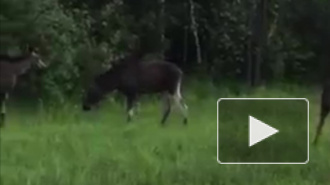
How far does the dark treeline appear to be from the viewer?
3.08m

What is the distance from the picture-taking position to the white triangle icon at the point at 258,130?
10.4 feet

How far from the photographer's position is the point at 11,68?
10.1 ft

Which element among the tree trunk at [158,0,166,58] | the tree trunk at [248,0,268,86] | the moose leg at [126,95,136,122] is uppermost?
the tree trunk at [158,0,166,58]

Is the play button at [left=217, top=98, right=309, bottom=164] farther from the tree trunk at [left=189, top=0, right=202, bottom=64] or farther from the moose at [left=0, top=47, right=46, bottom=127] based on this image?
the moose at [left=0, top=47, right=46, bottom=127]

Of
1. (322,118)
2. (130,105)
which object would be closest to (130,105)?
(130,105)

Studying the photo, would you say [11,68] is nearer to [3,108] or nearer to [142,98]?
[3,108]

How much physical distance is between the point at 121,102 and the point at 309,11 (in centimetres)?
66

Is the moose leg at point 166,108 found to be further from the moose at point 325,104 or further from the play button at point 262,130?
the moose at point 325,104

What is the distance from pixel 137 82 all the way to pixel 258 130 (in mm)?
483

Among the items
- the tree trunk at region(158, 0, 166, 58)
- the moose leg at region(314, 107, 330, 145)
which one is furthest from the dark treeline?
the moose leg at region(314, 107, 330, 145)

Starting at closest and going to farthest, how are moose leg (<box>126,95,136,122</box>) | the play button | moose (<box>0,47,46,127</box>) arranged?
1. moose (<box>0,47,46,127</box>)
2. the play button
3. moose leg (<box>126,95,136,122</box>)

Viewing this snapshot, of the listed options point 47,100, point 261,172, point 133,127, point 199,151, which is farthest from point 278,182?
point 47,100

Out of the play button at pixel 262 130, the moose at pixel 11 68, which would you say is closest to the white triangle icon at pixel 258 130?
→ the play button at pixel 262 130

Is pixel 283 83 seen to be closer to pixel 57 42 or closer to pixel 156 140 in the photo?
pixel 156 140
